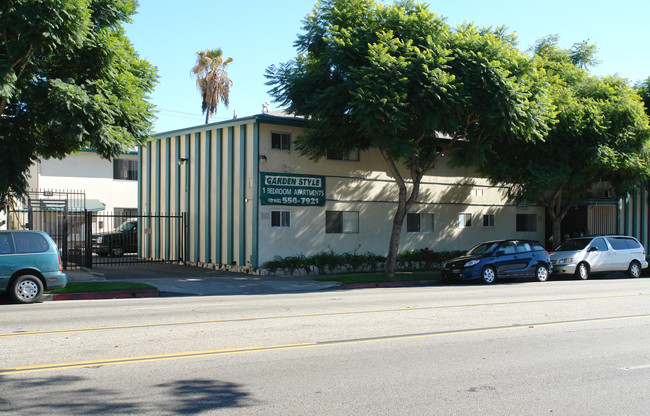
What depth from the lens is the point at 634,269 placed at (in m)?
23.7

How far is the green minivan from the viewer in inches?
524

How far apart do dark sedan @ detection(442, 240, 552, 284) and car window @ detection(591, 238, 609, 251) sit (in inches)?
98.6

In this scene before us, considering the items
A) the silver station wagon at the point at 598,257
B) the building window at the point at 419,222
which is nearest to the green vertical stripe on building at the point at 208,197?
the building window at the point at 419,222

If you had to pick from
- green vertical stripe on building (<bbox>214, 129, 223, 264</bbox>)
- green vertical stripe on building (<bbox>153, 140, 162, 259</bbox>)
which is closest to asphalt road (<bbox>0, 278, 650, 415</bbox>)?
green vertical stripe on building (<bbox>214, 129, 223, 264</bbox>)

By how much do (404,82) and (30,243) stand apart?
11.1m

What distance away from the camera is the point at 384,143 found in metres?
18.6

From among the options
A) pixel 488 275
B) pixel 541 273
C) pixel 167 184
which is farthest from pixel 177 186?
pixel 541 273

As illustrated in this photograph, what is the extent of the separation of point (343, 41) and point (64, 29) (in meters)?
8.26

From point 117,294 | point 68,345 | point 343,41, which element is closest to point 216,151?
point 343,41

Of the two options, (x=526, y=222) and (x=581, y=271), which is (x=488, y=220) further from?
(x=581, y=271)

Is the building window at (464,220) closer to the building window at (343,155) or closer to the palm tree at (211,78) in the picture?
the building window at (343,155)

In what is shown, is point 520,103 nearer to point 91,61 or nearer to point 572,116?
point 572,116

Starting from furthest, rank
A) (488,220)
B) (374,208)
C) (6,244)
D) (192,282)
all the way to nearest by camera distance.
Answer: (488,220), (374,208), (192,282), (6,244)

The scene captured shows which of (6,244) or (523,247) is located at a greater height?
(6,244)
